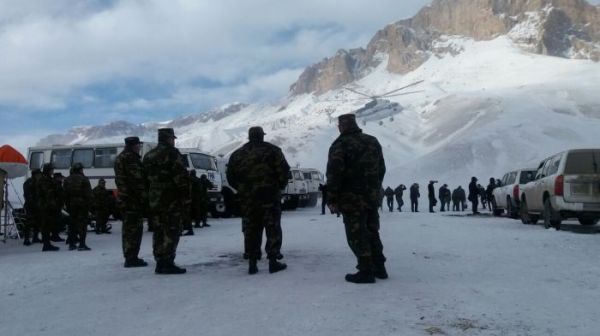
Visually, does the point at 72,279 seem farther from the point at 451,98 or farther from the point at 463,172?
the point at 451,98

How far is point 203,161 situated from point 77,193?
11.0m

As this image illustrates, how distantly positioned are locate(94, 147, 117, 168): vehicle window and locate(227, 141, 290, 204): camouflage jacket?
14.6m

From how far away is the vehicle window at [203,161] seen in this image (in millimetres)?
20016

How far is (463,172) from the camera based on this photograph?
53.0 m

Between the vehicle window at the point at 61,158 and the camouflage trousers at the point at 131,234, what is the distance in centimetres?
1456

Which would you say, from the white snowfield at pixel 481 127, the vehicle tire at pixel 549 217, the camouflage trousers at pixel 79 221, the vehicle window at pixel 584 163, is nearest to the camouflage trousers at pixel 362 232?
the camouflage trousers at pixel 79 221

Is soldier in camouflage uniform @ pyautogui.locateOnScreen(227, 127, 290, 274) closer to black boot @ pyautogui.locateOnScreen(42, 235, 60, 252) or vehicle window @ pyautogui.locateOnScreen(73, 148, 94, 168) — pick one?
black boot @ pyautogui.locateOnScreen(42, 235, 60, 252)

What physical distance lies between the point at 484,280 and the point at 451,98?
347 feet

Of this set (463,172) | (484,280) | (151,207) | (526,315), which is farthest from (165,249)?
(463,172)

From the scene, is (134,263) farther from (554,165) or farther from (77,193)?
(554,165)

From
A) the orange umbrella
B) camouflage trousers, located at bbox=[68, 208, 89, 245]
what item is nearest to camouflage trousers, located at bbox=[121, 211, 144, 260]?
camouflage trousers, located at bbox=[68, 208, 89, 245]

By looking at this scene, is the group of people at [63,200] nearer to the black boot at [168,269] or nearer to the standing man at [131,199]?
the standing man at [131,199]

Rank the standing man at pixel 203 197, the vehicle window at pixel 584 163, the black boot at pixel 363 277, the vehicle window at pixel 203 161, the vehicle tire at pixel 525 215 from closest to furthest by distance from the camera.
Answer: the black boot at pixel 363 277, the vehicle window at pixel 584 163, the vehicle tire at pixel 525 215, the standing man at pixel 203 197, the vehicle window at pixel 203 161

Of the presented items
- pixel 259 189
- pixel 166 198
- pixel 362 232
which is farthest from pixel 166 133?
pixel 362 232
